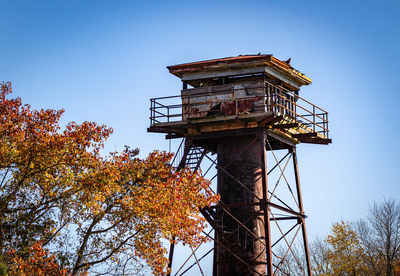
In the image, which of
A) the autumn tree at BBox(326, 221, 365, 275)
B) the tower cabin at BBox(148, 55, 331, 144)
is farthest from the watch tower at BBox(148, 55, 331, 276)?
the autumn tree at BBox(326, 221, 365, 275)

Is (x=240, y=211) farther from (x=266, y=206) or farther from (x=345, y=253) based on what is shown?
(x=345, y=253)

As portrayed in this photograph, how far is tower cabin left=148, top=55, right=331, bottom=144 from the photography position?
82.5 feet

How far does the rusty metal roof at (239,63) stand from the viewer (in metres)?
25.6

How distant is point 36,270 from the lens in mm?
18859

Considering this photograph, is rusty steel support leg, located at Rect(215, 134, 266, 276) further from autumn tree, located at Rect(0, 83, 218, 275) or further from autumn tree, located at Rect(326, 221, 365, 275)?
autumn tree, located at Rect(326, 221, 365, 275)

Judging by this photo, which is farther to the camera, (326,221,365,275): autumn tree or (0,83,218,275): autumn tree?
(326,221,365,275): autumn tree

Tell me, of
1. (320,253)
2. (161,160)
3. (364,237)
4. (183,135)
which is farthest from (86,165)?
(320,253)

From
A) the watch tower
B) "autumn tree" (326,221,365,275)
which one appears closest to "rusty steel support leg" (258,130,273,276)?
the watch tower

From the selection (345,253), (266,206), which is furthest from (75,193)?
(345,253)

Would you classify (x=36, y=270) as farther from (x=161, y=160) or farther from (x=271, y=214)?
(x=271, y=214)

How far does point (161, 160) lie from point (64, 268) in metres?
5.13

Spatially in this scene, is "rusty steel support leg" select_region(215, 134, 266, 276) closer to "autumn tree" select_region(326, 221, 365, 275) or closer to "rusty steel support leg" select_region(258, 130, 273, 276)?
"rusty steel support leg" select_region(258, 130, 273, 276)

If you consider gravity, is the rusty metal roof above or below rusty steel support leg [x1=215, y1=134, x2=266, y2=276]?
above

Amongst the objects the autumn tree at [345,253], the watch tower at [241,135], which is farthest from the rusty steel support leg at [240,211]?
the autumn tree at [345,253]
